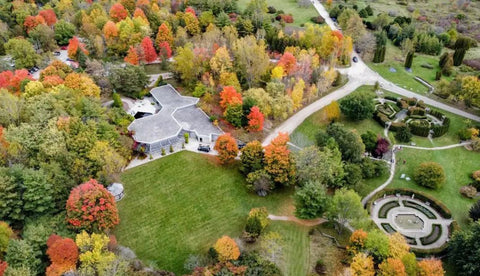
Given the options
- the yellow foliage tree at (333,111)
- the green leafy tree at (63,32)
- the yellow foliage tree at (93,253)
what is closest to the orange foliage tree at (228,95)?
the yellow foliage tree at (333,111)

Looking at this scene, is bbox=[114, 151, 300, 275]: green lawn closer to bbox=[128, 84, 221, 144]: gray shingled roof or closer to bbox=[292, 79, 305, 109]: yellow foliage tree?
bbox=[128, 84, 221, 144]: gray shingled roof

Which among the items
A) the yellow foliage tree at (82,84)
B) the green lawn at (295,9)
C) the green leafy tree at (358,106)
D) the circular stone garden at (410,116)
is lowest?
the circular stone garden at (410,116)

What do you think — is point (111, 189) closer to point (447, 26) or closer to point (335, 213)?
point (335, 213)

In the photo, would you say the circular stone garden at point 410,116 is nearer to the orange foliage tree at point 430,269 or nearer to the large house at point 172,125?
the orange foliage tree at point 430,269

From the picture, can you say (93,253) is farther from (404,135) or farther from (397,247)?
(404,135)

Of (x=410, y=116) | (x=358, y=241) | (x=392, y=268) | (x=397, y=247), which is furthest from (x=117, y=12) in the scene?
(x=392, y=268)
